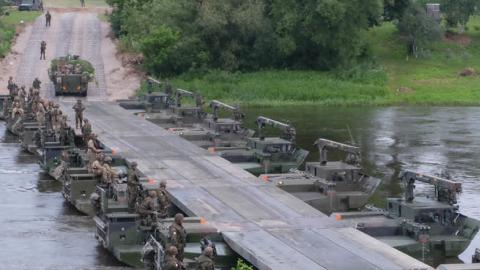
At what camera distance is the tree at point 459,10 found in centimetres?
7625

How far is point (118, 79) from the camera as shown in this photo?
67750mm

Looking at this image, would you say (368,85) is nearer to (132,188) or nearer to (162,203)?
(132,188)

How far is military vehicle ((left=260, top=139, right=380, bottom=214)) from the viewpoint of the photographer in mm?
33191

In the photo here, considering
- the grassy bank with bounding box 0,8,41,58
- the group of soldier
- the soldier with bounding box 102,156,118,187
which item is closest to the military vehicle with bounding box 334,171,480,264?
the group of soldier

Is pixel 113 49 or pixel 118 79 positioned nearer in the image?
pixel 118 79

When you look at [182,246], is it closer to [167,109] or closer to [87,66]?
[167,109]

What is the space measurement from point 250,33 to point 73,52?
11.9m

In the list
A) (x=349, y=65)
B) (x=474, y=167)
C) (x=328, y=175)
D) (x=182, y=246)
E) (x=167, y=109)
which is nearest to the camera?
(x=182, y=246)

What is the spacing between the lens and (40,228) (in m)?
31.9

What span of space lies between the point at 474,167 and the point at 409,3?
1301 inches

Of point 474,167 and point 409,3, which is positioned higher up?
point 409,3

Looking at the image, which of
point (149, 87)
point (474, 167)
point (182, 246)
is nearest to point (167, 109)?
point (149, 87)

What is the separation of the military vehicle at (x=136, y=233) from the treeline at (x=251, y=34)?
1483 inches

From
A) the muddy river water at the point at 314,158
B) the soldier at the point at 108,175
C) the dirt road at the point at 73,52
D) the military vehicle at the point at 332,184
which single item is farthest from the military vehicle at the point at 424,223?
the dirt road at the point at 73,52
